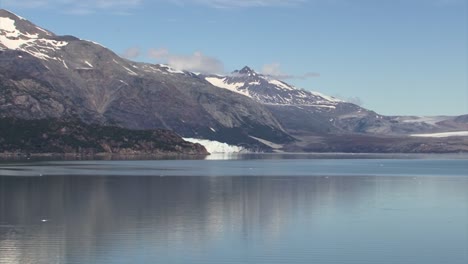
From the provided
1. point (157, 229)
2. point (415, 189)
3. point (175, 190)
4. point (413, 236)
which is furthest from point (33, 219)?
point (415, 189)

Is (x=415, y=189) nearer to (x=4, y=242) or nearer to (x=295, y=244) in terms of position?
(x=295, y=244)

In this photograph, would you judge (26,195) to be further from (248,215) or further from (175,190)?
(248,215)

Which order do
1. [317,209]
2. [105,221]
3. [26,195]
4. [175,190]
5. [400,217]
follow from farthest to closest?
[175,190], [26,195], [317,209], [400,217], [105,221]

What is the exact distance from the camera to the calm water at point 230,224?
194 ft

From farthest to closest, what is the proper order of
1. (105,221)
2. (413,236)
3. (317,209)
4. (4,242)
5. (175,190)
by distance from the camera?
1. (175,190)
2. (317,209)
3. (105,221)
4. (413,236)
5. (4,242)

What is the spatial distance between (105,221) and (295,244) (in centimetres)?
2276

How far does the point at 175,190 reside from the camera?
124 meters

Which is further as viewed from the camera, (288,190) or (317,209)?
(288,190)

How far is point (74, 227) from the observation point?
74.4m

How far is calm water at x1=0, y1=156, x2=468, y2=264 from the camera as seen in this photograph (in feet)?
194

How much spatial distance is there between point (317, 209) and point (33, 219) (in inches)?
1290

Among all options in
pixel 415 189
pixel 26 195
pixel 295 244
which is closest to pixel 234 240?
pixel 295 244

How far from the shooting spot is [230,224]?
78000mm

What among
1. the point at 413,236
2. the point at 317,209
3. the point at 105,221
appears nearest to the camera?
the point at 413,236
